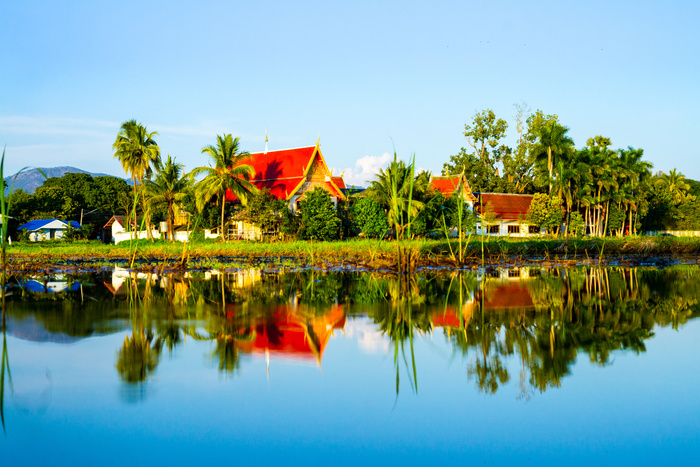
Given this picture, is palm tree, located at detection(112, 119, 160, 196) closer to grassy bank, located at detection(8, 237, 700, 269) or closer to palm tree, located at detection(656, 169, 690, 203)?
grassy bank, located at detection(8, 237, 700, 269)

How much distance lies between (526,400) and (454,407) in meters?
0.67

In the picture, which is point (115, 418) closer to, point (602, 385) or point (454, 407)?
point (454, 407)

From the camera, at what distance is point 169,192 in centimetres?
4088

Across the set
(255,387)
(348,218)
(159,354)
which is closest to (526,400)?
(255,387)

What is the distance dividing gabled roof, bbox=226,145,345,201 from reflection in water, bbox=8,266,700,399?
23.3 m

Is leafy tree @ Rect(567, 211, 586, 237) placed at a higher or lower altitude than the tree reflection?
higher

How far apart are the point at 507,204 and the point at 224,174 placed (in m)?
27.3

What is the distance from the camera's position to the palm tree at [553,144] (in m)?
47.9

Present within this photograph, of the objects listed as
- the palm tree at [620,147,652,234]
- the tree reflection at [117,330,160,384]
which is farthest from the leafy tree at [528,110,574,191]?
the tree reflection at [117,330,160,384]

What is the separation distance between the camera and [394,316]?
9812 millimetres

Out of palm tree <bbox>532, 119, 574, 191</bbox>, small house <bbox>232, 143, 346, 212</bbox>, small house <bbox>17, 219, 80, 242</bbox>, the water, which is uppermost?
palm tree <bbox>532, 119, 574, 191</bbox>

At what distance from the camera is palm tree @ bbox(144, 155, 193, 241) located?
132ft

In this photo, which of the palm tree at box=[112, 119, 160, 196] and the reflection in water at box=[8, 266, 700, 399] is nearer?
the reflection in water at box=[8, 266, 700, 399]

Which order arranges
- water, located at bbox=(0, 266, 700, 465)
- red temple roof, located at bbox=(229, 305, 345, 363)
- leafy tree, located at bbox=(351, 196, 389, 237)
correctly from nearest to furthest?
1. water, located at bbox=(0, 266, 700, 465)
2. red temple roof, located at bbox=(229, 305, 345, 363)
3. leafy tree, located at bbox=(351, 196, 389, 237)
